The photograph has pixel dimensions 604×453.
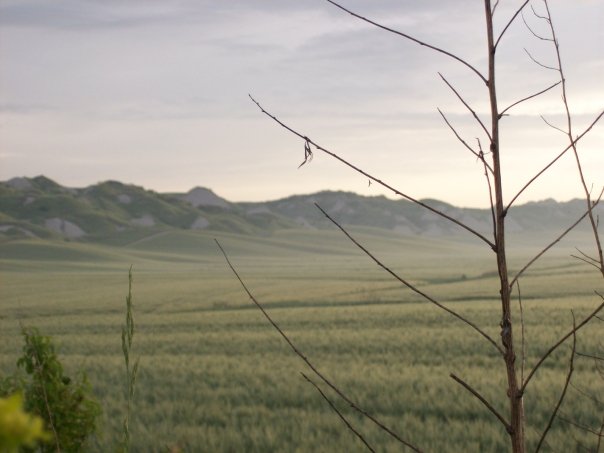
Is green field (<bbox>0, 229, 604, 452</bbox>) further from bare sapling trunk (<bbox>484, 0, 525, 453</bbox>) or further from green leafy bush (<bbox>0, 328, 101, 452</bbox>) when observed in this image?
bare sapling trunk (<bbox>484, 0, 525, 453</bbox>)

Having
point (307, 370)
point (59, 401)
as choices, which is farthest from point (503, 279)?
point (307, 370)

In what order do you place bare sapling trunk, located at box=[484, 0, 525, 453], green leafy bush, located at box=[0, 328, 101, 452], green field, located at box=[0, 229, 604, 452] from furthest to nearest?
green field, located at box=[0, 229, 604, 452] < green leafy bush, located at box=[0, 328, 101, 452] < bare sapling trunk, located at box=[484, 0, 525, 453]

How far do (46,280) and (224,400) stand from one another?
5811cm

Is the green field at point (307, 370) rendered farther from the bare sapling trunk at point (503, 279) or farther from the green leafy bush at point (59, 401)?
the bare sapling trunk at point (503, 279)

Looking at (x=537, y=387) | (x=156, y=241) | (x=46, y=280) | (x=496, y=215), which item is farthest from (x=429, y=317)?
(x=156, y=241)

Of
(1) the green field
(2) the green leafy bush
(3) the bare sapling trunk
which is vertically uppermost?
(3) the bare sapling trunk

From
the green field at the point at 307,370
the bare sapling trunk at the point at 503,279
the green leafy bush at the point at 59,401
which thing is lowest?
the green field at the point at 307,370

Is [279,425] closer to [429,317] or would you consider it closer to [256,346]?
[256,346]

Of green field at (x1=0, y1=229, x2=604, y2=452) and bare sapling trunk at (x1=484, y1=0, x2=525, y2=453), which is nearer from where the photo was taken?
bare sapling trunk at (x1=484, y1=0, x2=525, y2=453)

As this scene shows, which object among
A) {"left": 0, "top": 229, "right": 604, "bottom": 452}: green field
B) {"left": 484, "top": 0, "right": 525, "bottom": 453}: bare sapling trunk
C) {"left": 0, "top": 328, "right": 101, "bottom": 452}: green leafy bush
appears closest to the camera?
{"left": 484, "top": 0, "right": 525, "bottom": 453}: bare sapling trunk

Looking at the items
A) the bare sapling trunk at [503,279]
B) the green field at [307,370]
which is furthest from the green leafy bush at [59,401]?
the bare sapling trunk at [503,279]

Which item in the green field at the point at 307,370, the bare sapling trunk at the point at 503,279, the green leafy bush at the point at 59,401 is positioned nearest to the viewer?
the bare sapling trunk at the point at 503,279

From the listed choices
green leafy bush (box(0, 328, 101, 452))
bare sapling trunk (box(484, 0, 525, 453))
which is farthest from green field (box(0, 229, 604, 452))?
bare sapling trunk (box(484, 0, 525, 453))

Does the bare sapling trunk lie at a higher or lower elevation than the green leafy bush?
higher
